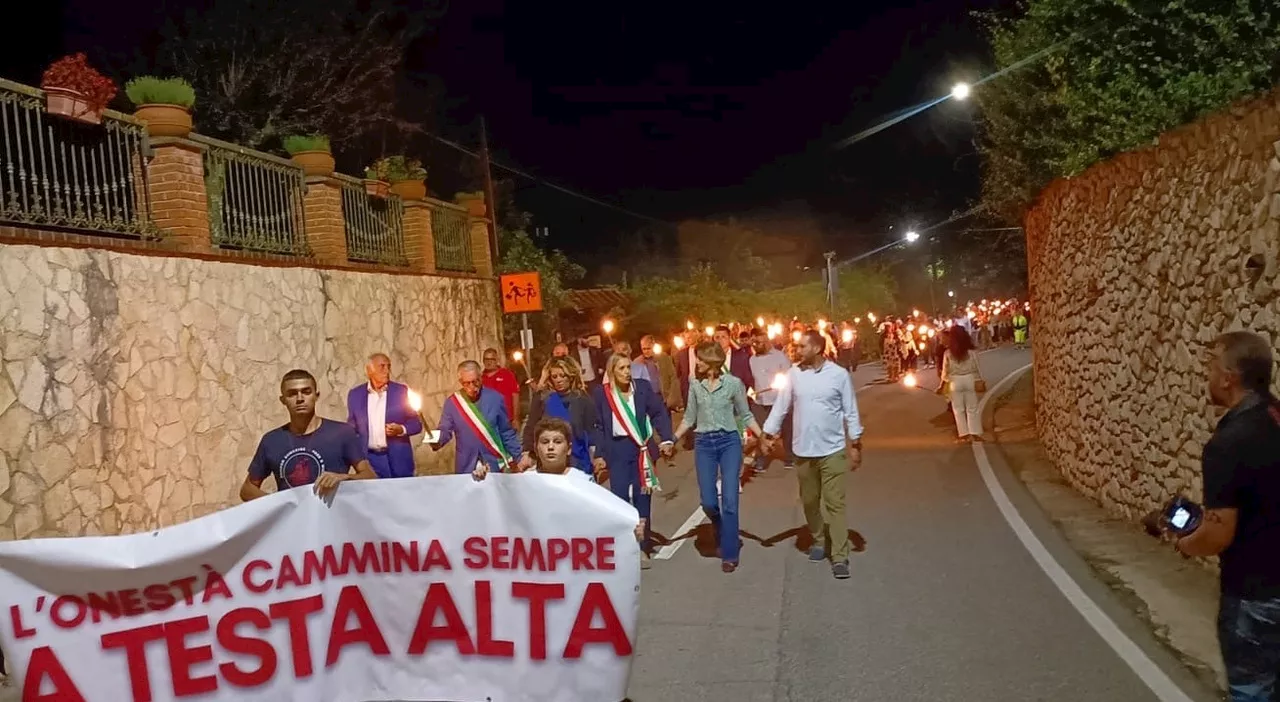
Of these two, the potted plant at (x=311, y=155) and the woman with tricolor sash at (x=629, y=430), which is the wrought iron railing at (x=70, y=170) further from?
the woman with tricolor sash at (x=629, y=430)

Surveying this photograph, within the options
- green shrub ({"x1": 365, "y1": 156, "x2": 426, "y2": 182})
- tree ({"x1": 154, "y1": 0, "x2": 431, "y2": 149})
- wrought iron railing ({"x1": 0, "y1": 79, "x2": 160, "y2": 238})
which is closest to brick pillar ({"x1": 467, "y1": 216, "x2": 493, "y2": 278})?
green shrub ({"x1": 365, "y1": 156, "x2": 426, "y2": 182})

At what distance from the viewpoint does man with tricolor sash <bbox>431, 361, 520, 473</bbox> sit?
900 cm

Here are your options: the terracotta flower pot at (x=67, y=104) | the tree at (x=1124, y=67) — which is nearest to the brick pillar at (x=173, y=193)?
the terracotta flower pot at (x=67, y=104)

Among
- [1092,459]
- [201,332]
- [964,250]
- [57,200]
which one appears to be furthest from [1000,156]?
[964,250]

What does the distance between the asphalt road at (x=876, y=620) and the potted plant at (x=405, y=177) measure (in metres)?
7.64

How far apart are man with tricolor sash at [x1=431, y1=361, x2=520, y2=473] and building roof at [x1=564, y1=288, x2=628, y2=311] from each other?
949 inches

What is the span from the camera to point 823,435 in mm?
8156

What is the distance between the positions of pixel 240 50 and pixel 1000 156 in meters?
12.1

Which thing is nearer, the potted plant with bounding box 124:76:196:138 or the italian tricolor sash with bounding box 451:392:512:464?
the italian tricolor sash with bounding box 451:392:512:464

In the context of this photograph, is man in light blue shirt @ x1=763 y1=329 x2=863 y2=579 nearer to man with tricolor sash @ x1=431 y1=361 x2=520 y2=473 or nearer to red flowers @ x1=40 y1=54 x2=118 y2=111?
man with tricolor sash @ x1=431 y1=361 x2=520 y2=473

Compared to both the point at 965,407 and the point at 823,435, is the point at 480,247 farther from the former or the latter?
the point at 823,435

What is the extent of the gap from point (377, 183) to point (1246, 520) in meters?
13.3

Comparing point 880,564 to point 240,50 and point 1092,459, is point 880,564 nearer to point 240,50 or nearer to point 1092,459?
point 1092,459

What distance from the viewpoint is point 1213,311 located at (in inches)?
302
